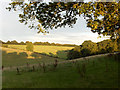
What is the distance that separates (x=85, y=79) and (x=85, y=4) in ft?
15.0

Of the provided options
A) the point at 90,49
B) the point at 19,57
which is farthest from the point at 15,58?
the point at 90,49

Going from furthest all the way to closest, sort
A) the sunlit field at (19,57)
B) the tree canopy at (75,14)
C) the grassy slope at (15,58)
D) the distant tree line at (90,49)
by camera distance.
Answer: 1. the distant tree line at (90,49)
2. the sunlit field at (19,57)
3. the grassy slope at (15,58)
4. the tree canopy at (75,14)

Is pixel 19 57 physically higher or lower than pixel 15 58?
higher

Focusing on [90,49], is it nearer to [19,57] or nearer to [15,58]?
[19,57]

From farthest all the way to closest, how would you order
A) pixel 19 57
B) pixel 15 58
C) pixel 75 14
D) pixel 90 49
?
pixel 90 49 → pixel 15 58 → pixel 19 57 → pixel 75 14

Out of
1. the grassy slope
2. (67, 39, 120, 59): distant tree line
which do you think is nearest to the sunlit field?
the grassy slope

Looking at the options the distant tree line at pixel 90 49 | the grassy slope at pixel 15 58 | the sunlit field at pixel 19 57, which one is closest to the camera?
the grassy slope at pixel 15 58

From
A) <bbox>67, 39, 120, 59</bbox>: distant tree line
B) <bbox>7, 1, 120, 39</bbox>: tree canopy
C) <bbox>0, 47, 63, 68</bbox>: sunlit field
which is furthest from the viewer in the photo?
<bbox>67, 39, 120, 59</bbox>: distant tree line

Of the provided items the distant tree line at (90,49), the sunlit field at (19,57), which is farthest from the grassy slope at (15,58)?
the distant tree line at (90,49)

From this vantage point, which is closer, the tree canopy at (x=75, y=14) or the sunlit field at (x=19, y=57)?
the tree canopy at (x=75, y=14)

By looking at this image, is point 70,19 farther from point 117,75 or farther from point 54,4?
point 117,75

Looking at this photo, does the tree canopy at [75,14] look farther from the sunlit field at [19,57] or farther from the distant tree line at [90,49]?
the distant tree line at [90,49]

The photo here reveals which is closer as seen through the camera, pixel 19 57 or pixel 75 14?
pixel 75 14

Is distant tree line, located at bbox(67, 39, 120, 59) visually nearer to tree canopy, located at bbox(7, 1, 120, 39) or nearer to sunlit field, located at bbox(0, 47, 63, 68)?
sunlit field, located at bbox(0, 47, 63, 68)
